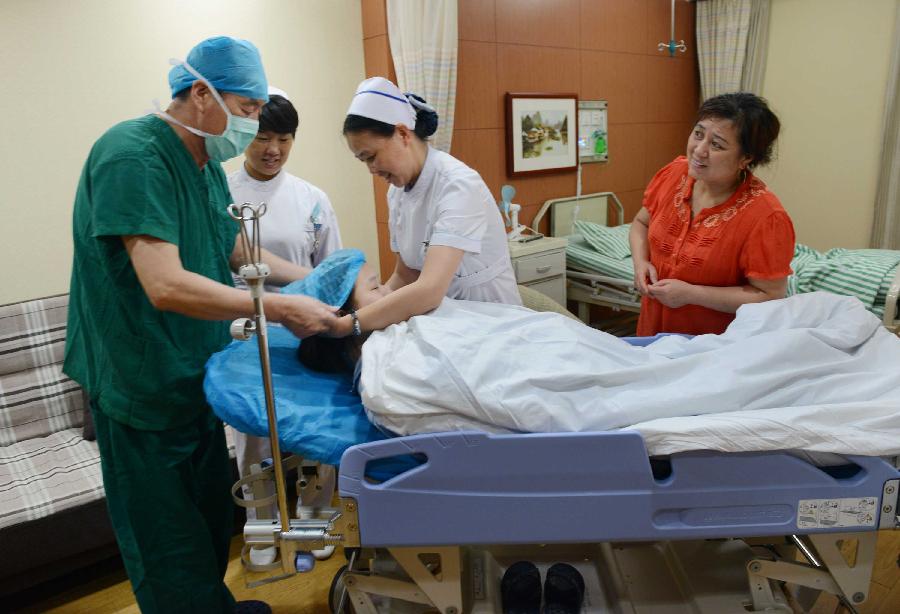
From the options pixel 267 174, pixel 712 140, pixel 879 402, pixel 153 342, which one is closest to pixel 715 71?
pixel 712 140

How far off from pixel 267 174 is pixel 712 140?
143cm

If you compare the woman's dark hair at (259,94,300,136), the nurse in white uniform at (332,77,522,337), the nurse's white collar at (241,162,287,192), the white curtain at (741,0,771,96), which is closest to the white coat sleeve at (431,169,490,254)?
the nurse in white uniform at (332,77,522,337)

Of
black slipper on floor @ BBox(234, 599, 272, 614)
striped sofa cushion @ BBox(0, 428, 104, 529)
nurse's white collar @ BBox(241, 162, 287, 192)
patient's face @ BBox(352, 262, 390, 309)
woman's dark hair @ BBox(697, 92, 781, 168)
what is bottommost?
black slipper on floor @ BBox(234, 599, 272, 614)

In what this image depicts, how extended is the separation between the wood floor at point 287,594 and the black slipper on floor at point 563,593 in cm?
84

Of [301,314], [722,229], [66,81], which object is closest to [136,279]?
[301,314]

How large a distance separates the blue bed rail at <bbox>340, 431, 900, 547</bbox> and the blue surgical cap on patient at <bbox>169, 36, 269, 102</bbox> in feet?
2.80

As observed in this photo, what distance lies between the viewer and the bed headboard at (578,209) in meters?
4.30

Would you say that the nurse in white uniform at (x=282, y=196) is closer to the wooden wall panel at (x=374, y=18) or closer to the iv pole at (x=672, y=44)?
the wooden wall panel at (x=374, y=18)

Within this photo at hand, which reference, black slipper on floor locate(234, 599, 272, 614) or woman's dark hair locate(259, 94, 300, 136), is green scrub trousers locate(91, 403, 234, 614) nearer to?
black slipper on floor locate(234, 599, 272, 614)

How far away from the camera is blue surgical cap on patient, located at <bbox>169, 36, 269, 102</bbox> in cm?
139

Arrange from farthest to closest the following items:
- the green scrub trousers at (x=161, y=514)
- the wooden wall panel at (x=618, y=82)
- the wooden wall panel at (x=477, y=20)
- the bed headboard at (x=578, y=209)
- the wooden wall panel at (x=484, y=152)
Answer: the wooden wall panel at (x=618, y=82) → the bed headboard at (x=578, y=209) → the wooden wall panel at (x=484, y=152) → the wooden wall panel at (x=477, y=20) → the green scrub trousers at (x=161, y=514)

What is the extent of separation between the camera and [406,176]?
1.75 m

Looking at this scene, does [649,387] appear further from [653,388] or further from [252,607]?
[252,607]

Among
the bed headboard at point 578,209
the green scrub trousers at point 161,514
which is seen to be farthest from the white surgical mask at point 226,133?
the bed headboard at point 578,209
